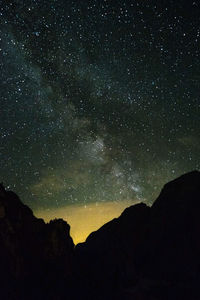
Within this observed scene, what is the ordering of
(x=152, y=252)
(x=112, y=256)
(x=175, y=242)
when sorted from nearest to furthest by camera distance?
(x=175, y=242) < (x=152, y=252) < (x=112, y=256)

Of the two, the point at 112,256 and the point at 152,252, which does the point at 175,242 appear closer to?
the point at 152,252

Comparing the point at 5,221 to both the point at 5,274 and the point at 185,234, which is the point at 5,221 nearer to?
the point at 5,274

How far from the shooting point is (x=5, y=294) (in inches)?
1148

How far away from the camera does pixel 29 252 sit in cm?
3400

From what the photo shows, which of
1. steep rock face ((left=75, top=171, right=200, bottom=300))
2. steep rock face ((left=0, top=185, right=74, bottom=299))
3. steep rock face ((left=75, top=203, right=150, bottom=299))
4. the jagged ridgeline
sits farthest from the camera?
steep rock face ((left=75, top=203, right=150, bottom=299))

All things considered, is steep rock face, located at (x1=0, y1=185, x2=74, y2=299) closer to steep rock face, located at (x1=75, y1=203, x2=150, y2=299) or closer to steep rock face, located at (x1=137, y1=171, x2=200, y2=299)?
steep rock face, located at (x1=75, y1=203, x2=150, y2=299)

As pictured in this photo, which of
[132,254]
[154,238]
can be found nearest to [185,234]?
[154,238]

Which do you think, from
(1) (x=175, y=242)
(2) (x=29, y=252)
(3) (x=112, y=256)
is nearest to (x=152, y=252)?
(1) (x=175, y=242)

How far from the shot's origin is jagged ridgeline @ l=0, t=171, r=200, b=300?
3194cm

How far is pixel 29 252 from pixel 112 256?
14.5 metres

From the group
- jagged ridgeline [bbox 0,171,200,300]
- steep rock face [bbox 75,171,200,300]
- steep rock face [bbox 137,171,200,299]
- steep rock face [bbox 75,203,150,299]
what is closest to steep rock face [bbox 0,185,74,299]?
jagged ridgeline [bbox 0,171,200,300]

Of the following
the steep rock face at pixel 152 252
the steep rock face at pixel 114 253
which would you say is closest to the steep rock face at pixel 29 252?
the steep rock face at pixel 114 253

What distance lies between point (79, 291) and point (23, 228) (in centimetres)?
1023

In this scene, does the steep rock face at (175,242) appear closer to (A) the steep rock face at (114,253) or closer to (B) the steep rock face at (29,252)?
(A) the steep rock face at (114,253)
